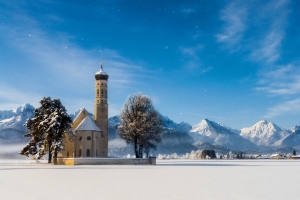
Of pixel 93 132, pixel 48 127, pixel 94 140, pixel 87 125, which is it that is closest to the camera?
pixel 48 127

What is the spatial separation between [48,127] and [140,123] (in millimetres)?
15368

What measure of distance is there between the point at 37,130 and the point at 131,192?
51.3 metres

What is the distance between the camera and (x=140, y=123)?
2648 inches

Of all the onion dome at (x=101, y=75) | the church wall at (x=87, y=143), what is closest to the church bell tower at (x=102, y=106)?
the onion dome at (x=101, y=75)

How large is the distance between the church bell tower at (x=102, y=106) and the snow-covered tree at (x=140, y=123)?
10204 mm

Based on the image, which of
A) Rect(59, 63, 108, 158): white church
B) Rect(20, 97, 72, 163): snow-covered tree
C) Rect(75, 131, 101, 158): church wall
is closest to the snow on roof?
Rect(59, 63, 108, 158): white church

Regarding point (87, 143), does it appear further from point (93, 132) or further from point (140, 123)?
point (140, 123)

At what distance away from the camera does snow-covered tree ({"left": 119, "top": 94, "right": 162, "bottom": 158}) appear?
220 feet

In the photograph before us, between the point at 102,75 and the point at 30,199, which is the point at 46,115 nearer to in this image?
the point at 102,75

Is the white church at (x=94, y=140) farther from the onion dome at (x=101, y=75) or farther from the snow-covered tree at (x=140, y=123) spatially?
the snow-covered tree at (x=140, y=123)

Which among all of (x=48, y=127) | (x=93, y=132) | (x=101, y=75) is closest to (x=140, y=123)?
(x=93, y=132)

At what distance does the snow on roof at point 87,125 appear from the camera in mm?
73606

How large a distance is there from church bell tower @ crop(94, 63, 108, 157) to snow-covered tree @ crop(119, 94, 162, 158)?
10204 millimetres

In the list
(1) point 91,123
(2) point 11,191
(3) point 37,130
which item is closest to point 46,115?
(3) point 37,130
